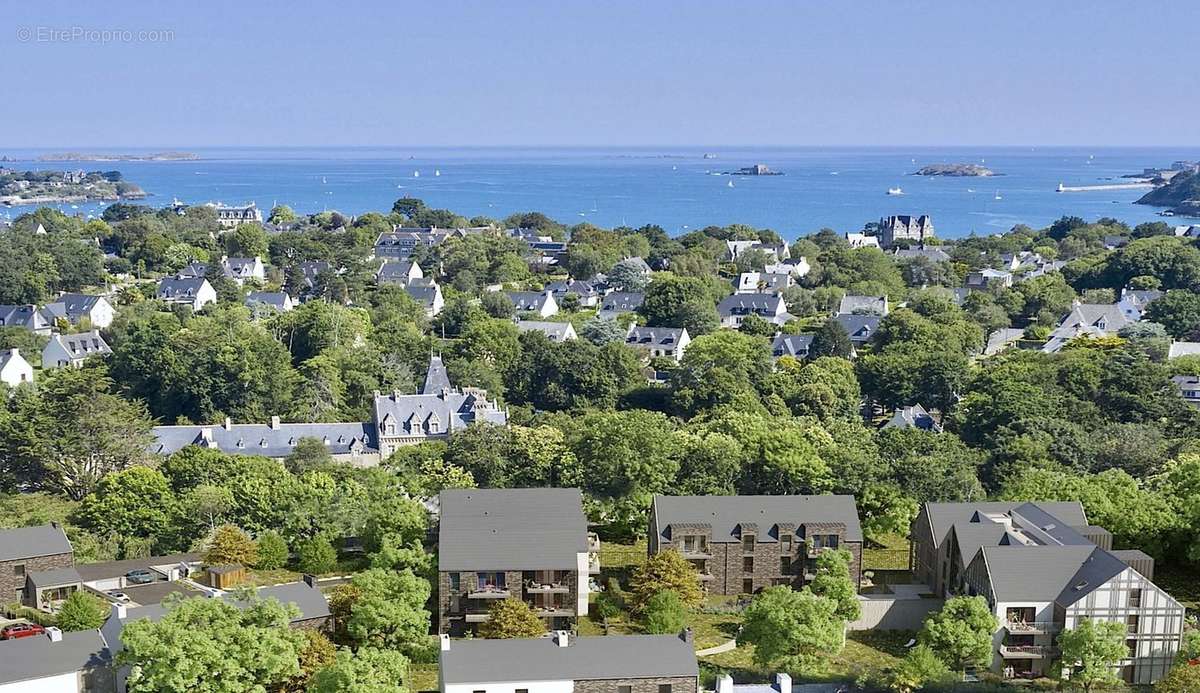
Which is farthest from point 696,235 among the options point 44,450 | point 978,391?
point 44,450

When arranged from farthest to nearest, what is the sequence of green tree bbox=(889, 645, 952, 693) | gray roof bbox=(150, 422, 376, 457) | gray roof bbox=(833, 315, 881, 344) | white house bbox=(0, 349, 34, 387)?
gray roof bbox=(833, 315, 881, 344) → white house bbox=(0, 349, 34, 387) → gray roof bbox=(150, 422, 376, 457) → green tree bbox=(889, 645, 952, 693)

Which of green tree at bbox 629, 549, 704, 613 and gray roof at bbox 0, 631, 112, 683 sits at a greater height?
gray roof at bbox 0, 631, 112, 683

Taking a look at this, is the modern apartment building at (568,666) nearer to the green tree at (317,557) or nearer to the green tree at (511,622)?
the green tree at (511,622)

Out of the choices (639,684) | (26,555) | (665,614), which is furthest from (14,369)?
(639,684)

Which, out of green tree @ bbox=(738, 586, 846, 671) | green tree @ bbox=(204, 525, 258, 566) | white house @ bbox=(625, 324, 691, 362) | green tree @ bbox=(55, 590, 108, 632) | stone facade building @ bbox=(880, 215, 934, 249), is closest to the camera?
green tree @ bbox=(738, 586, 846, 671)

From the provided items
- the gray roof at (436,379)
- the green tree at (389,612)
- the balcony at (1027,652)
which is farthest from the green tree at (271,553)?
the gray roof at (436,379)

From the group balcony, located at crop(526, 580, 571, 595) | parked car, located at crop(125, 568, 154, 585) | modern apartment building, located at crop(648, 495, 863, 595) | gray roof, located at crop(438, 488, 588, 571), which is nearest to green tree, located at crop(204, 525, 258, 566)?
parked car, located at crop(125, 568, 154, 585)

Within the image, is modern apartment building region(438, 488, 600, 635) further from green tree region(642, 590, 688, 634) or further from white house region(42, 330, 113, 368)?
white house region(42, 330, 113, 368)
